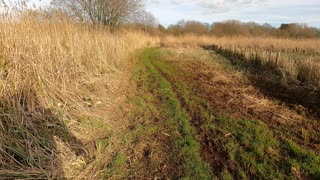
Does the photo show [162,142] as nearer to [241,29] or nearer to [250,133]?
[250,133]

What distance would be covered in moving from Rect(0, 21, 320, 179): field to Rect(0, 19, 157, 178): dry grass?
2 centimetres

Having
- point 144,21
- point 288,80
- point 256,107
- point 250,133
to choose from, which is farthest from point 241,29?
point 250,133

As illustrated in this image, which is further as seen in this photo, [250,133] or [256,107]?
[256,107]

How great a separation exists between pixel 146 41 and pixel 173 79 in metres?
18.8

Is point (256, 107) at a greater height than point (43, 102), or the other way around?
point (43, 102)

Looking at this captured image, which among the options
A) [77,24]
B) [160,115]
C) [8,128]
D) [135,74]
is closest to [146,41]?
[135,74]

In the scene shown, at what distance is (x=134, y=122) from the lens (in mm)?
4887

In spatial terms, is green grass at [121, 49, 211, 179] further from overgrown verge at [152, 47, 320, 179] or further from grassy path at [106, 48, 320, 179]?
overgrown verge at [152, 47, 320, 179]

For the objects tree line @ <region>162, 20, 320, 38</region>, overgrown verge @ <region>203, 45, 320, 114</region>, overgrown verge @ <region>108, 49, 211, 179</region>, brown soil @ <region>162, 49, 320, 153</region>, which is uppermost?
tree line @ <region>162, 20, 320, 38</region>

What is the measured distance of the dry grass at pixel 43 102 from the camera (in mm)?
3205

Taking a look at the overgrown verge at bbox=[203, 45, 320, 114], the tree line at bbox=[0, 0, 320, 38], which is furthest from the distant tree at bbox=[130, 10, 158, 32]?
the overgrown verge at bbox=[203, 45, 320, 114]

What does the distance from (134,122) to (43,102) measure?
5.35 ft

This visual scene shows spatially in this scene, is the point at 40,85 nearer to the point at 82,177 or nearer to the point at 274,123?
the point at 82,177

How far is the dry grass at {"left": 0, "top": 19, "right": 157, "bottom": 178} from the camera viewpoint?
321 centimetres
